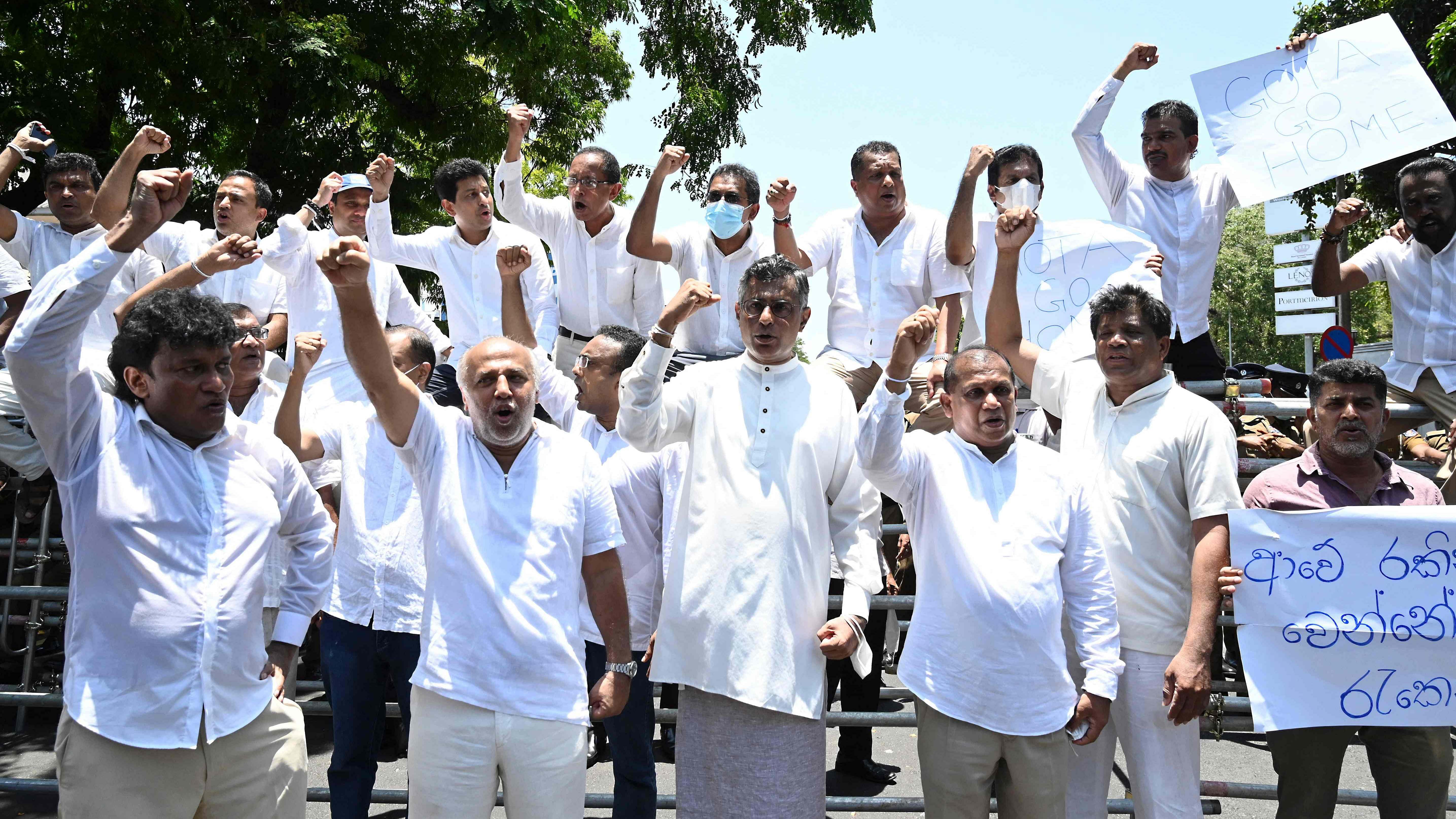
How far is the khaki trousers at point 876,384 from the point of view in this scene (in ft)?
18.4

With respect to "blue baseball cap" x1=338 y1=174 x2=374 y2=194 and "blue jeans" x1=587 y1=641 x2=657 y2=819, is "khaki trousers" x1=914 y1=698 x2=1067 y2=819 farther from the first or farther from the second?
"blue baseball cap" x1=338 y1=174 x2=374 y2=194

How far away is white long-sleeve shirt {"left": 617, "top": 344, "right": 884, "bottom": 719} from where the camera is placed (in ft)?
11.6

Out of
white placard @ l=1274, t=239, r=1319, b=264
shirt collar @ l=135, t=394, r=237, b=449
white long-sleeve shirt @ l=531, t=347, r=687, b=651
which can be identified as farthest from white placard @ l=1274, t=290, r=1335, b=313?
shirt collar @ l=135, t=394, r=237, b=449

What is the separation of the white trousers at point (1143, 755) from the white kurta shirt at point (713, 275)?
2466 millimetres

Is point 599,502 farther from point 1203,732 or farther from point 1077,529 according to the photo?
point 1203,732

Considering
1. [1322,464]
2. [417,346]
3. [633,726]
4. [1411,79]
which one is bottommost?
[633,726]

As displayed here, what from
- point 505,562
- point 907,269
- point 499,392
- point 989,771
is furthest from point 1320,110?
point 505,562

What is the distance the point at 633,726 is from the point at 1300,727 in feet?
7.87

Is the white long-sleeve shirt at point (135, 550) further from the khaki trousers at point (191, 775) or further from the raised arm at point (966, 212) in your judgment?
the raised arm at point (966, 212)

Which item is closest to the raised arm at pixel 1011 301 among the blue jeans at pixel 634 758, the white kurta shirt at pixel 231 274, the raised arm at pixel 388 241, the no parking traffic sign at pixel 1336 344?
the blue jeans at pixel 634 758

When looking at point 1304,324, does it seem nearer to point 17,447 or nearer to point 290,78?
point 290,78

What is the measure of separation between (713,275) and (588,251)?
29.4 inches

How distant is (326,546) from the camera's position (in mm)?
3537

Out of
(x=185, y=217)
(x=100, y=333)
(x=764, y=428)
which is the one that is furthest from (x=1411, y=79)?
(x=185, y=217)
